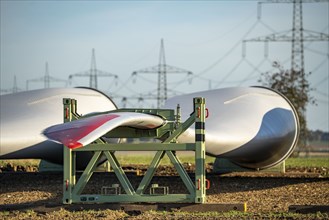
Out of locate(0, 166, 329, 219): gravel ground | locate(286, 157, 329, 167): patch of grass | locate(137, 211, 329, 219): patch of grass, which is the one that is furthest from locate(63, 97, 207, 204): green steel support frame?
locate(286, 157, 329, 167): patch of grass

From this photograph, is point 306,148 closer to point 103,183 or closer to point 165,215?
point 103,183

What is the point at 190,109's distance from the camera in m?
24.5

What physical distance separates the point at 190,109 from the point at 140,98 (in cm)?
5183

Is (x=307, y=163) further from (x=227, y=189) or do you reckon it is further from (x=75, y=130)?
(x=75, y=130)

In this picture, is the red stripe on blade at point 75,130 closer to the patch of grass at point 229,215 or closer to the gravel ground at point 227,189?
the gravel ground at point 227,189

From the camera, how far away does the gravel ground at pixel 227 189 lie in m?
18.4

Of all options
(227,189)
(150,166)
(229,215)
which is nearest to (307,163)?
(227,189)

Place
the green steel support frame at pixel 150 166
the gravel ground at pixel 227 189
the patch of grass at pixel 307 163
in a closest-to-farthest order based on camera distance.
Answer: the green steel support frame at pixel 150 166
the gravel ground at pixel 227 189
the patch of grass at pixel 307 163

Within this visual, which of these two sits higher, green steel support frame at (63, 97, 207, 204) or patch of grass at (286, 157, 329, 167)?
green steel support frame at (63, 97, 207, 204)

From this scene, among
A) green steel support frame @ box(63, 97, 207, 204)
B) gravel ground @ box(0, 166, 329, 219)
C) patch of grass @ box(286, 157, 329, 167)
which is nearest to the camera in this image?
green steel support frame @ box(63, 97, 207, 204)

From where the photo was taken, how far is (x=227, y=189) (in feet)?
68.7

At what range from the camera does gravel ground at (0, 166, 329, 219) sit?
18359mm

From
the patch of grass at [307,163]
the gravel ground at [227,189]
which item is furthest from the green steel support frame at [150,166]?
the patch of grass at [307,163]

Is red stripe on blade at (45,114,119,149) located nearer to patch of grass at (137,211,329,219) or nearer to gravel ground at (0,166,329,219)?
gravel ground at (0,166,329,219)
